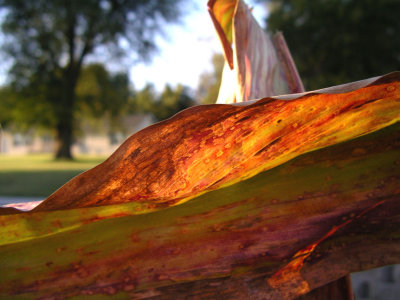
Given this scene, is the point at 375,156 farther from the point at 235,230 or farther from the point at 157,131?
the point at 157,131

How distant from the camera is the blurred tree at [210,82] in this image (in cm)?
3119

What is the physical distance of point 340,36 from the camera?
55.9 feet

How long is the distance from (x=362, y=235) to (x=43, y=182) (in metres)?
9.29

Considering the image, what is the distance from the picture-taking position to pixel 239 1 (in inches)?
39.9

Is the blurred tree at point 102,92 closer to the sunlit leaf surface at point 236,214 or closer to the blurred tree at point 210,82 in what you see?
the blurred tree at point 210,82

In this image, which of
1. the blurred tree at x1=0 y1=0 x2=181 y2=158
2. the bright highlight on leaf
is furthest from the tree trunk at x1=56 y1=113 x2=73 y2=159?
the bright highlight on leaf

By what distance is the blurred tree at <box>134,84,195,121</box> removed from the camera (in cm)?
4381

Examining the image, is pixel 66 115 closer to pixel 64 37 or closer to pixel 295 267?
pixel 64 37

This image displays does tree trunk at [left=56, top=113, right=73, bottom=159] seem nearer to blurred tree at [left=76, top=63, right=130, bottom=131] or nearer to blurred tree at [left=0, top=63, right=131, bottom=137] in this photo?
blurred tree at [left=0, top=63, right=131, bottom=137]

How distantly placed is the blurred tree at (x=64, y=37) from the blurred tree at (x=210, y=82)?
13277 millimetres

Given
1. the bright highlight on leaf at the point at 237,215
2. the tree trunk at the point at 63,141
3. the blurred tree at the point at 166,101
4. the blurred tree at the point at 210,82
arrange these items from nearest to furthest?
the bright highlight on leaf at the point at 237,215
the tree trunk at the point at 63,141
the blurred tree at the point at 210,82
the blurred tree at the point at 166,101

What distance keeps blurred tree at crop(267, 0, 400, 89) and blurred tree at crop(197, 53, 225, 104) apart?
40.3ft

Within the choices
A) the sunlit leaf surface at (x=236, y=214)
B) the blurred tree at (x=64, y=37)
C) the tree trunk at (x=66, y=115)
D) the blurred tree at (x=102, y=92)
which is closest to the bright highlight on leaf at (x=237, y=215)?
the sunlit leaf surface at (x=236, y=214)

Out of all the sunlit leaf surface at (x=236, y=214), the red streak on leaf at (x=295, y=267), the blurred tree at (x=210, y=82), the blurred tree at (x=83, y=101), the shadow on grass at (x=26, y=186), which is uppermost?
the blurred tree at (x=210, y=82)
